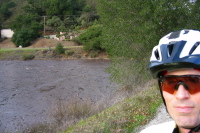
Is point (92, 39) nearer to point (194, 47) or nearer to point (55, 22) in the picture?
point (55, 22)

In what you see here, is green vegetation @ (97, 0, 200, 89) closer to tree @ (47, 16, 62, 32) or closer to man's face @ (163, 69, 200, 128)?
man's face @ (163, 69, 200, 128)

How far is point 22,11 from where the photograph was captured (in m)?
66.2

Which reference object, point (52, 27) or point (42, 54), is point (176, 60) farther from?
point (52, 27)

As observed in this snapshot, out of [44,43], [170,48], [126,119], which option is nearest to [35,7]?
[44,43]

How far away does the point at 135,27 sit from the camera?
11219 mm

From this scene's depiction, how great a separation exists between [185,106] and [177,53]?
13.4 inches

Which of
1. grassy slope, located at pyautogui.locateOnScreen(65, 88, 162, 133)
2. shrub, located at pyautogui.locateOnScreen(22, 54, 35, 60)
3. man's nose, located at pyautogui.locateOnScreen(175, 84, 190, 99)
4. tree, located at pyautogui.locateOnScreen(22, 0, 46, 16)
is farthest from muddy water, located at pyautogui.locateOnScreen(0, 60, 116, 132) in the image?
tree, located at pyautogui.locateOnScreen(22, 0, 46, 16)

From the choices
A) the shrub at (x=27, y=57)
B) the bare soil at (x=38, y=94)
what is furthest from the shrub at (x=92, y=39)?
the bare soil at (x=38, y=94)

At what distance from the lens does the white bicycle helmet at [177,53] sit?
1555mm

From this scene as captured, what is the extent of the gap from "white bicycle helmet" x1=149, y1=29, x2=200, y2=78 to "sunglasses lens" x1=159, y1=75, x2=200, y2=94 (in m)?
0.08

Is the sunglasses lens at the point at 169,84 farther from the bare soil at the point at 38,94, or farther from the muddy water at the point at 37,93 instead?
the muddy water at the point at 37,93

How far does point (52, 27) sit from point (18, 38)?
473 inches

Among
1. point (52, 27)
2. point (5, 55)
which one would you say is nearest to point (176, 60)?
point (5, 55)

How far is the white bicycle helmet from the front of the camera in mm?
1555
